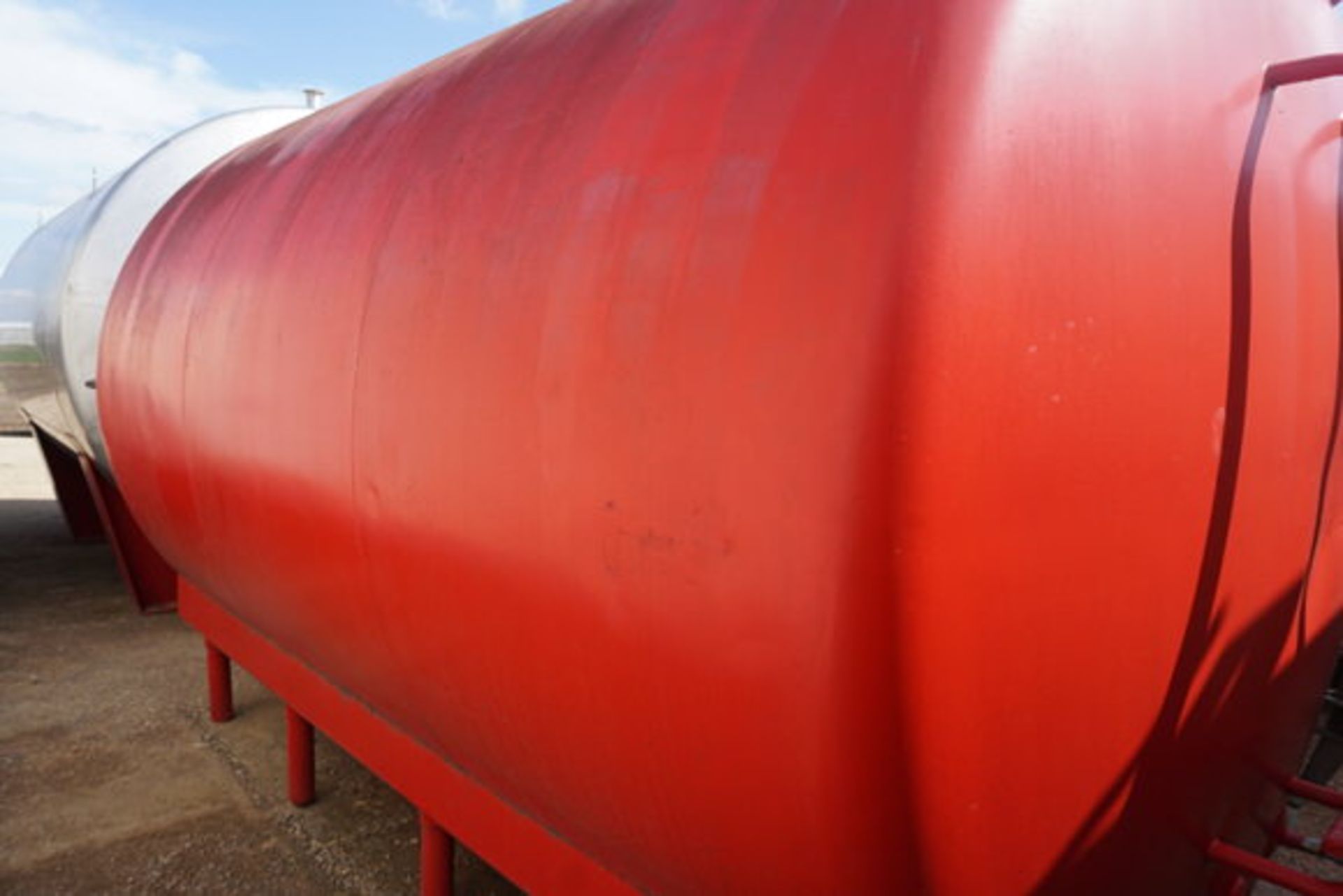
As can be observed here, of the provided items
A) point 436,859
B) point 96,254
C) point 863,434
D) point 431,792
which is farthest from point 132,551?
point 863,434

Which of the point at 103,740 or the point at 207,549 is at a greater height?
the point at 207,549

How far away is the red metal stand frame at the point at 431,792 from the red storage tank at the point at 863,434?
0.31 feet

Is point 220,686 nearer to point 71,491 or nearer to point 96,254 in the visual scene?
point 96,254

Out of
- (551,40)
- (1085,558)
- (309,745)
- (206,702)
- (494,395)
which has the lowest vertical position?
(206,702)

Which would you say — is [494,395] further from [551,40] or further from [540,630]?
[551,40]

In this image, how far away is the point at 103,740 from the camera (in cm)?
389

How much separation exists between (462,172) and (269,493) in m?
0.95

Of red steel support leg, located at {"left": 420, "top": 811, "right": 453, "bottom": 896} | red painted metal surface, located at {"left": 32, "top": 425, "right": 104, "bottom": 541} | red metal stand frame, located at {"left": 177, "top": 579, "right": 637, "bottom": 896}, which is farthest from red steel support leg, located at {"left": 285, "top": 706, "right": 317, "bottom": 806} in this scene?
red painted metal surface, located at {"left": 32, "top": 425, "right": 104, "bottom": 541}

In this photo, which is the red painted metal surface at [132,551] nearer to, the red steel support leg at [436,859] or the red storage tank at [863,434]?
the red steel support leg at [436,859]

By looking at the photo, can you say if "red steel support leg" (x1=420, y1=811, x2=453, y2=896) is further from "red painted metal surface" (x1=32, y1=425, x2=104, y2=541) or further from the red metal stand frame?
"red painted metal surface" (x1=32, y1=425, x2=104, y2=541)

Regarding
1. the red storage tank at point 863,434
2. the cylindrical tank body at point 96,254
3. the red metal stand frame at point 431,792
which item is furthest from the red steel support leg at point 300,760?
the cylindrical tank body at point 96,254

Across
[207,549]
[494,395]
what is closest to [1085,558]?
[494,395]

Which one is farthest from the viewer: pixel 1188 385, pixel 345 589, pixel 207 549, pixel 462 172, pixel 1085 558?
pixel 207 549

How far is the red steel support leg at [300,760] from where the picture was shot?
3.15 metres
